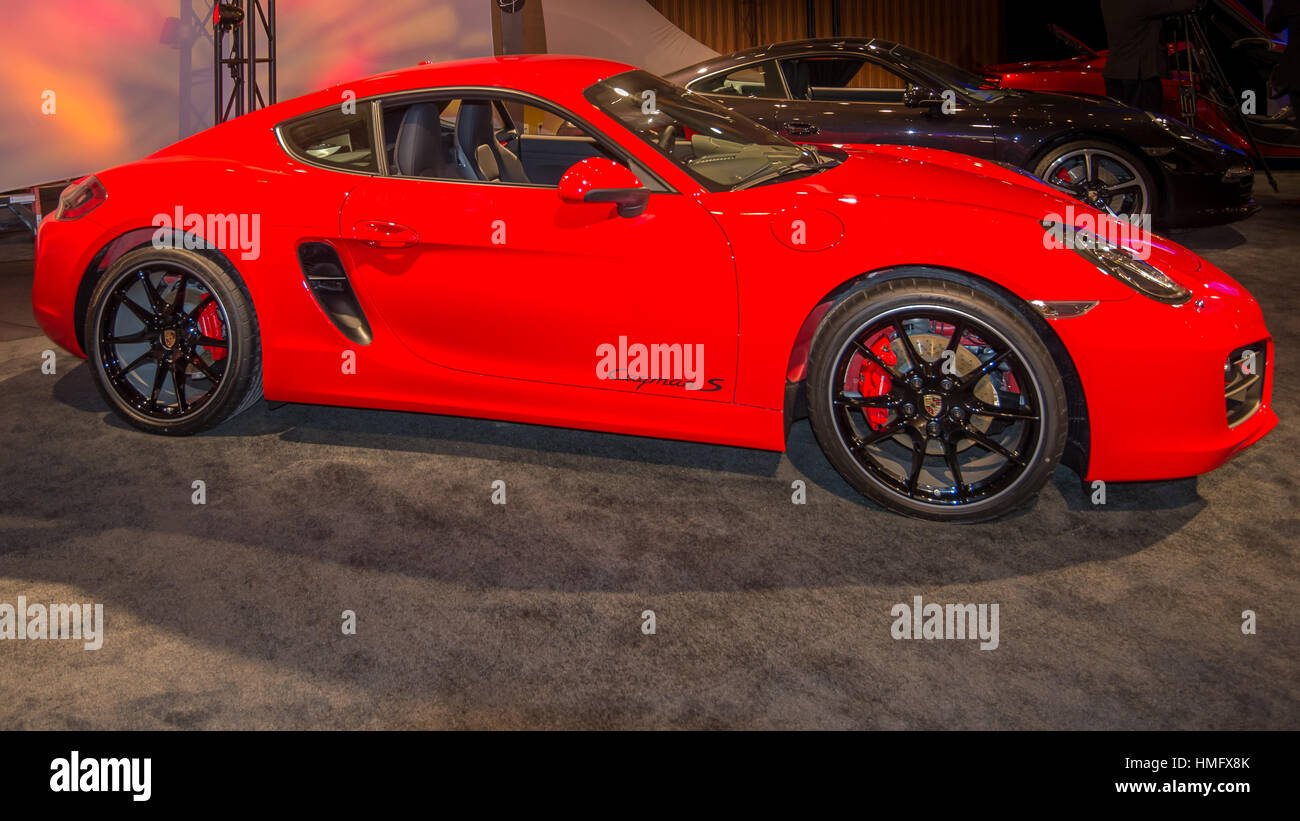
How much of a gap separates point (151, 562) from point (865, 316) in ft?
7.14

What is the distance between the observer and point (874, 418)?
3.53 m

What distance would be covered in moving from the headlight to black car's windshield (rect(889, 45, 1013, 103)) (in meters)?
3.53

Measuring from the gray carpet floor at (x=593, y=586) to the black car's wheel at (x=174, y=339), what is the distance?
0.15 m

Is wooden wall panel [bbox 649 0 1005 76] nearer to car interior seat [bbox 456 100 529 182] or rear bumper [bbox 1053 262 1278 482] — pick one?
car interior seat [bbox 456 100 529 182]

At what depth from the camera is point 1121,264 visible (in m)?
3.25

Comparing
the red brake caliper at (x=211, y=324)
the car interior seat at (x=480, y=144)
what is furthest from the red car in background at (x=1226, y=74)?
the red brake caliper at (x=211, y=324)

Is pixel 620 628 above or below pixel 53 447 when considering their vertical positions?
below

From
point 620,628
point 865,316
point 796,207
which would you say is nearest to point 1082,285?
point 865,316

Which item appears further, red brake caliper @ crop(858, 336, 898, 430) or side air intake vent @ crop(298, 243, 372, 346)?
side air intake vent @ crop(298, 243, 372, 346)

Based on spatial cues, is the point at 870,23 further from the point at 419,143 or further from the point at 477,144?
the point at 419,143

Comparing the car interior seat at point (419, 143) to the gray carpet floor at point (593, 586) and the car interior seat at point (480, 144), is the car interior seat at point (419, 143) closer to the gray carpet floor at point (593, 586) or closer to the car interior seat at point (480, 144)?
the car interior seat at point (480, 144)

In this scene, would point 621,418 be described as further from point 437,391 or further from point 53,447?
point 53,447

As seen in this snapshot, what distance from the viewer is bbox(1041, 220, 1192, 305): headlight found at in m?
3.17

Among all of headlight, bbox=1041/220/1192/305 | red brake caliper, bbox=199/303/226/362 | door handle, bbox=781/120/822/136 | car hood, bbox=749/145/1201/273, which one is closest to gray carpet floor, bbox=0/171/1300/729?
red brake caliper, bbox=199/303/226/362
